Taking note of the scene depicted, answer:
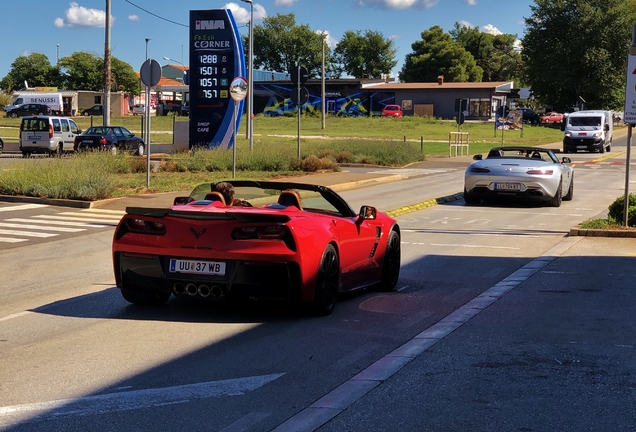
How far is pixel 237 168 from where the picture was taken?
30469 mm

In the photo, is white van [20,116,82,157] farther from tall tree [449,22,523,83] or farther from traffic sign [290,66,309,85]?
tall tree [449,22,523,83]

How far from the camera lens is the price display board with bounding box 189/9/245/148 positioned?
1410 inches

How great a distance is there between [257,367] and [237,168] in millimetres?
24429

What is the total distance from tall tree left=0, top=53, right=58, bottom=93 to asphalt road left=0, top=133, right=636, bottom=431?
12295cm

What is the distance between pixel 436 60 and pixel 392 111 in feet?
118

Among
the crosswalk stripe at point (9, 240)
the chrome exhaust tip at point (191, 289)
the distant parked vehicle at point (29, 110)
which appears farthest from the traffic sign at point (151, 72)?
the distant parked vehicle at point (29, 110)

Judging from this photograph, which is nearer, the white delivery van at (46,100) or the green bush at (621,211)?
the green bush at (621,211)

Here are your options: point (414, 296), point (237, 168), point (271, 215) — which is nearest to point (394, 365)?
point (271, 215)

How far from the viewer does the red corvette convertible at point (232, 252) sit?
7637mm

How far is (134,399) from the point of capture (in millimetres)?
5441

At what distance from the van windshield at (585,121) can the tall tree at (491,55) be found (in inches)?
3758

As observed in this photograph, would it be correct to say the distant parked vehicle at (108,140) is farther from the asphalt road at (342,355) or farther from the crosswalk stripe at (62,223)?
the asphalt road at (342,355)

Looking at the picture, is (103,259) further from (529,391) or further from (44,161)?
(44,161)

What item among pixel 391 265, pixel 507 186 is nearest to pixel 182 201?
pixel 391 265
